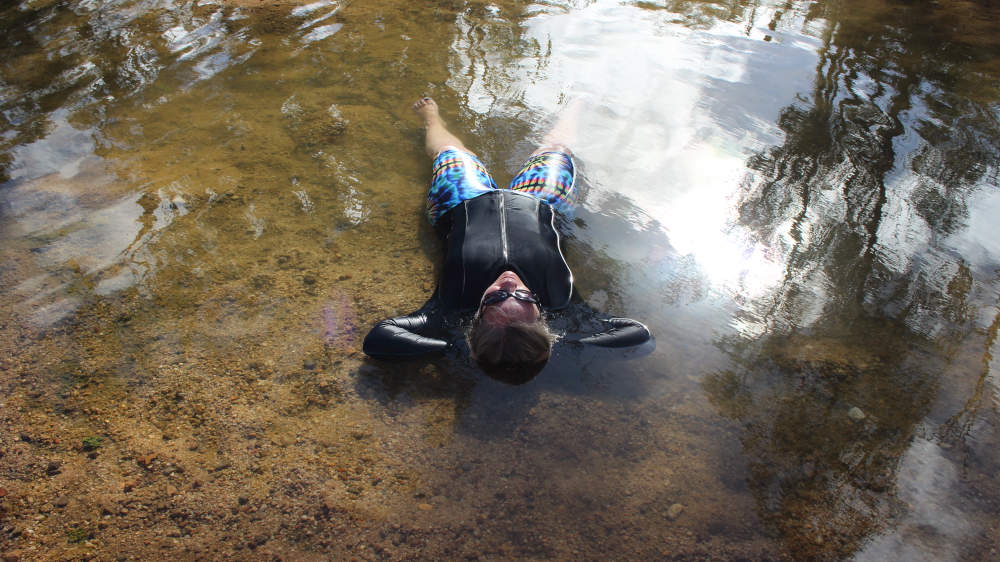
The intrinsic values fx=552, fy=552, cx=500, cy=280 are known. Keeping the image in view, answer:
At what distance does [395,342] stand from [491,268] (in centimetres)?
74

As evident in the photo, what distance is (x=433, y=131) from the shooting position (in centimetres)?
460

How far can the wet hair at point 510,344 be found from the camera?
2.84m

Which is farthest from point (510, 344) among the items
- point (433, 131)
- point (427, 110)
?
point (427, 110)

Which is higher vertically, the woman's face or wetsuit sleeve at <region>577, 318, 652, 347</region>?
the woman's face

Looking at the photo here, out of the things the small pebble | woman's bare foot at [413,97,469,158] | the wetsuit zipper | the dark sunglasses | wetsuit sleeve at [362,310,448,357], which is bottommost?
the small pebble

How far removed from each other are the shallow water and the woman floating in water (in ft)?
0.52

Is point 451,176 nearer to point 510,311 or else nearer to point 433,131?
point 433,131

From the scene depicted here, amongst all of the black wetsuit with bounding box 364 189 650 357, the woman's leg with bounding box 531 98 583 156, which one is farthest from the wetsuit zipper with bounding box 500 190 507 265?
the woman's leg with bounding box 531 98 583 156

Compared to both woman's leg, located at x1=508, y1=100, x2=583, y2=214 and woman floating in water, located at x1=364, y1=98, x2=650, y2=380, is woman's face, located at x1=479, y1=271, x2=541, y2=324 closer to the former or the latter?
woman floating in water, located at x1=364, y1=98, x2=650, y2=380

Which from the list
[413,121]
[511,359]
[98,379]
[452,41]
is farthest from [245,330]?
[452,41]

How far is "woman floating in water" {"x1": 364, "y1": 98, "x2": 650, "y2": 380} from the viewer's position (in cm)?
290

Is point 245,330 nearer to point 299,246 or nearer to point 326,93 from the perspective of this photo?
point 299,246

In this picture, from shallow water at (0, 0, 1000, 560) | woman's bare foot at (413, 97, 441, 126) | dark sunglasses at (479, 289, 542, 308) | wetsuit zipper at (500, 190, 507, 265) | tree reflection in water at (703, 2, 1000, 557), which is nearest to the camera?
shallow water at (0, 0, 1000, 560)

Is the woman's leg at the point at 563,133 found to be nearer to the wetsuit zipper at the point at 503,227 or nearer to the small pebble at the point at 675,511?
the wetsuit zipper at the point at 503,227
